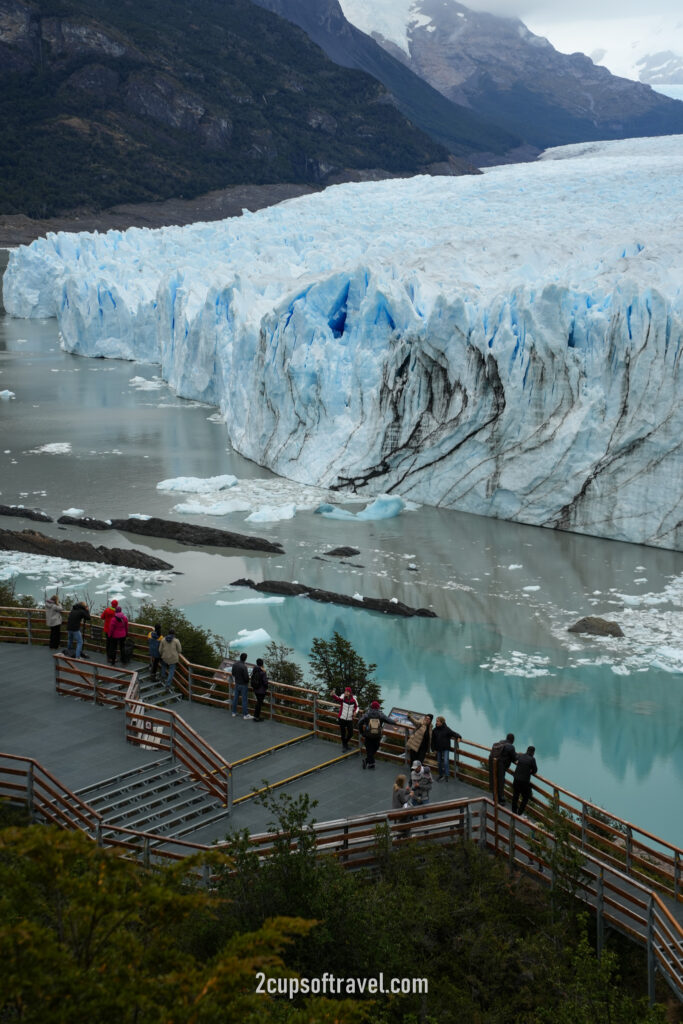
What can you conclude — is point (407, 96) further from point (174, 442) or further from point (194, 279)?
point (174, 442)

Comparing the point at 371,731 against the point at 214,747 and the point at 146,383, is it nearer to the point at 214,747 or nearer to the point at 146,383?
the point at 214,747

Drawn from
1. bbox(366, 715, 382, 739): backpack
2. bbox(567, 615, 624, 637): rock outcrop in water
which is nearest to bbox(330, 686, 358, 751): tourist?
bbox(366, 715, 382, 739): backpack

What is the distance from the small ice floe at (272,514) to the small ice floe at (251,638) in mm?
5197

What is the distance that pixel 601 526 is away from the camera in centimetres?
1758

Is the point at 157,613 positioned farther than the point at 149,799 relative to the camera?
Yes

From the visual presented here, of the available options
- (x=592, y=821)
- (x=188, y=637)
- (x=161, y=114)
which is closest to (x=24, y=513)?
(x=188, y=637)

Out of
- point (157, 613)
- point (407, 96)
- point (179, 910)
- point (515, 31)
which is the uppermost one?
point (515, 31)

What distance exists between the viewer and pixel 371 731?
7984mm

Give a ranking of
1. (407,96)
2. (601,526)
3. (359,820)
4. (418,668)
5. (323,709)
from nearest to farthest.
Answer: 1. (359,820)
2. (323,709)
3. (418,668)
4. (601,526)
5. (407,96)

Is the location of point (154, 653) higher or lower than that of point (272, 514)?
higher

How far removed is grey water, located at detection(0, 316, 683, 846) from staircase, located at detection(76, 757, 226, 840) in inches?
159

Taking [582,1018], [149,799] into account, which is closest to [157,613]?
[149,799]

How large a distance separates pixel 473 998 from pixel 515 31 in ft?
543

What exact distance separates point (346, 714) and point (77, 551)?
9.14 metres
